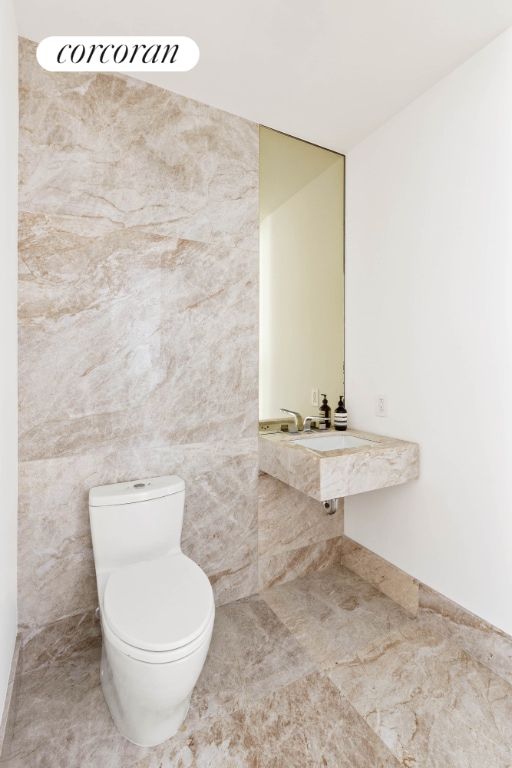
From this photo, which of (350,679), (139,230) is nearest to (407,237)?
(139,230)

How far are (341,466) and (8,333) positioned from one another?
1.35 meters

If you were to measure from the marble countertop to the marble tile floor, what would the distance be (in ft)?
2.16

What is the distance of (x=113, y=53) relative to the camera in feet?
5.07

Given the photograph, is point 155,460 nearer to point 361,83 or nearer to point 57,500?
point 57,500

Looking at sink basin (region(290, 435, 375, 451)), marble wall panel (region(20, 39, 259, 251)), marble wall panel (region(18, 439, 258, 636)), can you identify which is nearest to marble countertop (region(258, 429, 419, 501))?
sink basin (region(290, 435, 375, 451))

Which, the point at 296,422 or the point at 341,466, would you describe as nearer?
the point at 341,466

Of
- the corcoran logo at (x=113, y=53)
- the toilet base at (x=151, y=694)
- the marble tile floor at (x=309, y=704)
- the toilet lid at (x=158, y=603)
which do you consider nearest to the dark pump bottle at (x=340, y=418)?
the marble tile floor at (x=309, y=704)

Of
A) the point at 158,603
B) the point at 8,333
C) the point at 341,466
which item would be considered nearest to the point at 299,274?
the point at 341,466

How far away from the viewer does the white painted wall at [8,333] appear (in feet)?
3.97

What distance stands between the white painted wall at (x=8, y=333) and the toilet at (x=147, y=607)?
29 centimetres

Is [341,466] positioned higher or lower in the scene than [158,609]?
higher

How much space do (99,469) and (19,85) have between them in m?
1.53

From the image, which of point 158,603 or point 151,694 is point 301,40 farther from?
point 151,694

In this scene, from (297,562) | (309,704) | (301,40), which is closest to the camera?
(309,704)
